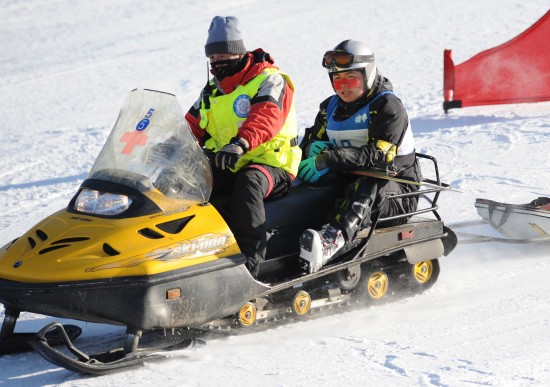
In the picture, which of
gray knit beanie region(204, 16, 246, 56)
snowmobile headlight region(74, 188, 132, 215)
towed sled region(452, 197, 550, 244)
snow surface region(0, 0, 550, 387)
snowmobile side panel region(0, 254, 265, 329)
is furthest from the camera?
towed sled region(452, 197, 550, 244)

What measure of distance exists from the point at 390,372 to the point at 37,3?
1591cm

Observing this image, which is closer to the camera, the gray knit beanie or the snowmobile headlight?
the snowmobile headlight

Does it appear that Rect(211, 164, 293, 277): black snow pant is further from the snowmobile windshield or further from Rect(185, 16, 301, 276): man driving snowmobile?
the snowmobile windshield

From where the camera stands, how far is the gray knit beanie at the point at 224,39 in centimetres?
577

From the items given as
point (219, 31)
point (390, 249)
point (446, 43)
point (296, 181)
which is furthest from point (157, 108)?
point (446, 43)

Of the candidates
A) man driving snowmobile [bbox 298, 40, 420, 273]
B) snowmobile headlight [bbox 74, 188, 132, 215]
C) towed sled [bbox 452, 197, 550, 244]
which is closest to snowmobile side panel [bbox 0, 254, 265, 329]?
snowmobile headlight [bbox 74, 188, 132, 215]

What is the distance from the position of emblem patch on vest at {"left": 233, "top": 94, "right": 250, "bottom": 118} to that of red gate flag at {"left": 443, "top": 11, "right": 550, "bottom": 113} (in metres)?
5.28

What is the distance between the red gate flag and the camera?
10.6 m

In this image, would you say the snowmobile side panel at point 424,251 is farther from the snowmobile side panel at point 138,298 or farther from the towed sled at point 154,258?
the snowmobile side panel at point 138,298

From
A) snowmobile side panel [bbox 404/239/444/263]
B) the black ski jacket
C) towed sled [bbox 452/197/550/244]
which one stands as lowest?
towed sled [bbox 452/197/550/244]

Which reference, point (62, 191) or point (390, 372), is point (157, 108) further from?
point (62, 191)

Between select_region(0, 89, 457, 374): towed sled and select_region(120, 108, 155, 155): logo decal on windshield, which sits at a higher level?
select_region(120, 108, 155, 155): logo decal on windshield

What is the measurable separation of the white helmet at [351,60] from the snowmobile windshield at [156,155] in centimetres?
116

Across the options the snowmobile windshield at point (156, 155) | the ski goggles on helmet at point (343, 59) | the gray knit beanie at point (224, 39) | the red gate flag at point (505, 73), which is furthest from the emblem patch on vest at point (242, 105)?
the red gate flag at point (505, 73)
